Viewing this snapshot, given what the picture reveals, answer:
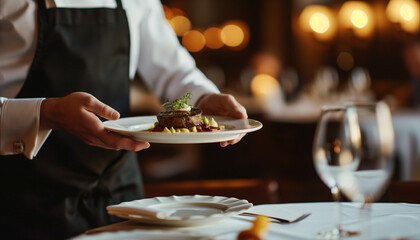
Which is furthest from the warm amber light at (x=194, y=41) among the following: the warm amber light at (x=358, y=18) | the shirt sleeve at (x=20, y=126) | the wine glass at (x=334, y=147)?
→ the wine glass at (x=334, y=147)

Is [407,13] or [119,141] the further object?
[407,13]

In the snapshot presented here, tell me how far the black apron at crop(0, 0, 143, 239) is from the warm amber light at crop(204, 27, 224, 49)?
1067 cm

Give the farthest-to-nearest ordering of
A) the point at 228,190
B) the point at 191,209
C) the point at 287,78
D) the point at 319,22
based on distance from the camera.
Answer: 1. the point at 319,22
2. the point at 287,78
3. the point at 228,190
4. the point at 191,209

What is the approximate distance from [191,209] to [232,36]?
37.5 feet

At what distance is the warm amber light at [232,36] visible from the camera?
40.8 ft

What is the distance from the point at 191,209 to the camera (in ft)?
4.20

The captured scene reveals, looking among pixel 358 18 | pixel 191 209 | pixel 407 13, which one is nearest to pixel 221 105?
pixel 191 209

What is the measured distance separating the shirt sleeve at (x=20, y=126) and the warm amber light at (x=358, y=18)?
7541 millimetres

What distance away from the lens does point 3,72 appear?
5.69 feet

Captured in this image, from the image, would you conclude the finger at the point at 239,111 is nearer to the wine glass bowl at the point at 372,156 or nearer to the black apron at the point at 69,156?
the black apron at the point at 69,156

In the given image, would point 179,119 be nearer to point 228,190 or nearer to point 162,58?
point 228,190

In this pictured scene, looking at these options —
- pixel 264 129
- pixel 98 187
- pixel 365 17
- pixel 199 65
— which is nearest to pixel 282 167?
pixel 264 129

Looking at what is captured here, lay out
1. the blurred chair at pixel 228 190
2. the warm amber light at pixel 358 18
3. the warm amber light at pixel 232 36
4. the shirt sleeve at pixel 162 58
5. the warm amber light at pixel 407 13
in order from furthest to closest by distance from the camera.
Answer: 1. the warm amber light at pixel 232 36
2. the warm amber light at pixel 358 18
3. the warm amber light at pixel 407 13
4. the shirt sleeve at pixel 162 58
5. the blurred chair at pixel 228 190

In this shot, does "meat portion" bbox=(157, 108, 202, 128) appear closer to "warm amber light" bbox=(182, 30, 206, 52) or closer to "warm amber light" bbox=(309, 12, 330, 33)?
"warm amber light" bbox=(309, 12, 330, 33)
